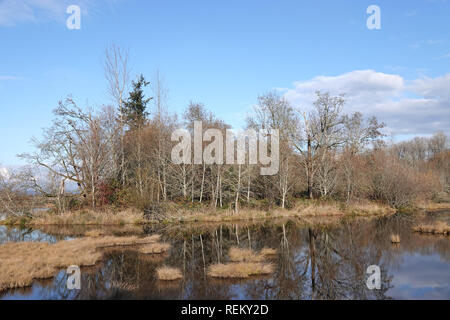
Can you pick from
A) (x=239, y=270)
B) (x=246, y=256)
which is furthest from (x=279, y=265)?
(x=239, y=270)

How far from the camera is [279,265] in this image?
1256cm

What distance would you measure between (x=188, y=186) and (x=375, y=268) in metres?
19.4

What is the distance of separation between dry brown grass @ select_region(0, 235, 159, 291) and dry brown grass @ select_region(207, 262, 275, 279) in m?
5.39

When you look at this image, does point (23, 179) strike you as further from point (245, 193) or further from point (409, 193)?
point (409, 193)

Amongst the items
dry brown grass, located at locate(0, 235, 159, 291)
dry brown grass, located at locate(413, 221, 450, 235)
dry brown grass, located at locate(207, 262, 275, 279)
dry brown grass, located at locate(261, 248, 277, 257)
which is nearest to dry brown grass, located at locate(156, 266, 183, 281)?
dry brown grass, located at locate(207, 262, 275, 279)

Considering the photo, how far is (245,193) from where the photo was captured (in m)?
31.1

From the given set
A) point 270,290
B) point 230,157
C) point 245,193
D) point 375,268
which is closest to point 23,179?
point 230,157

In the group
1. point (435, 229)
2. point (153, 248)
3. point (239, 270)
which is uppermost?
point (239, 270)

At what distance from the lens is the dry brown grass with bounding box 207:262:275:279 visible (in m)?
11.2

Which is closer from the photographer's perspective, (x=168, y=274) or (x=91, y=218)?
(x=168, y=274)

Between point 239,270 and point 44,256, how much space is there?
8717 mm

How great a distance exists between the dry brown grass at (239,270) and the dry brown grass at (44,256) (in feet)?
17.7

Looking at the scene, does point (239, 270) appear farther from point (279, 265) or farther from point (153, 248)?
point (153, 248)

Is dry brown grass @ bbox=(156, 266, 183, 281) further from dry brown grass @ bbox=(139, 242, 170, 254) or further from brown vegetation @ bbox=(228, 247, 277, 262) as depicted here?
dry brown grass @ bbox=(139, 242, 170, 254)
